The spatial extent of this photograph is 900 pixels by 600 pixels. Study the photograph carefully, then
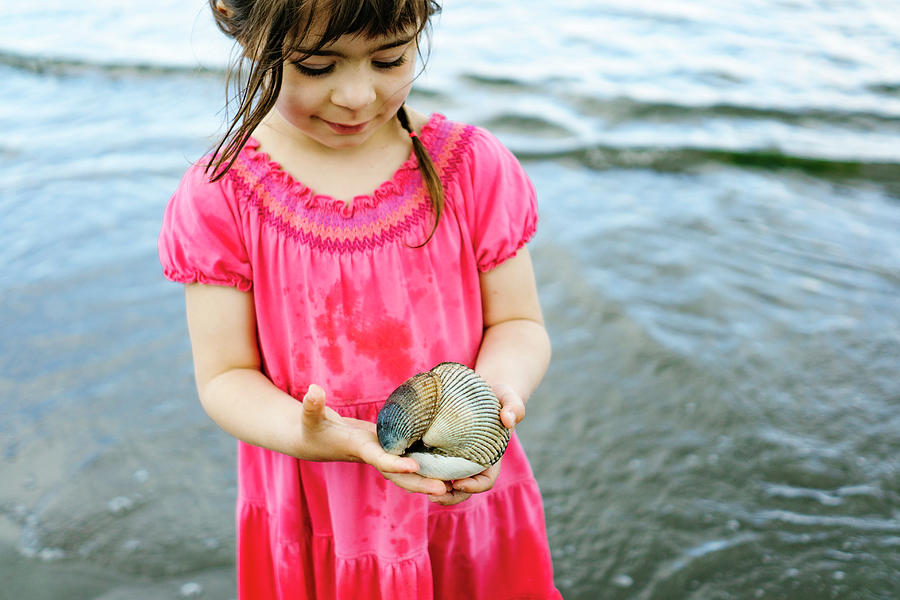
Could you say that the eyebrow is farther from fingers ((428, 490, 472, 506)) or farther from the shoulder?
fingers ((428, 490, 472, 506))

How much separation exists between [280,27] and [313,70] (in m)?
0.11

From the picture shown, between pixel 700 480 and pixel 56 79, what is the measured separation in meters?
7.64

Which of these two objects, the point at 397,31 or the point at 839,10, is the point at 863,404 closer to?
the point at 397,31

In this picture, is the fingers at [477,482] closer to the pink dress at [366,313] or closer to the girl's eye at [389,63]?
the pink dress at [366,313]

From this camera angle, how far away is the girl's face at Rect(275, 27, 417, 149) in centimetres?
173

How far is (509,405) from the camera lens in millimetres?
1837

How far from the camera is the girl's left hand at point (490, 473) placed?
1.80m

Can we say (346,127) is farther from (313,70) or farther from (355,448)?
(355,448)

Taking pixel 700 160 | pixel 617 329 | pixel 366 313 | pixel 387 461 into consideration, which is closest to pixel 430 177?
pixel 366 313

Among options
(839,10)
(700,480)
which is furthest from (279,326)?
(839,10)

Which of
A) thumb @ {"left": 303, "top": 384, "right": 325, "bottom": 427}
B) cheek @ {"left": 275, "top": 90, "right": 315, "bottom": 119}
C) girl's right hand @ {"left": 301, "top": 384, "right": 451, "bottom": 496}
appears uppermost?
cheek @ {"left": 275, "top": 90, "right": 315, "bottom": 119}

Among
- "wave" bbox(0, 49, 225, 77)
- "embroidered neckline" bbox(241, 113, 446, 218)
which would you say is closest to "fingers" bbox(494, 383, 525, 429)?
"embroidered neckline" bbox(241, 113, 446, 218)

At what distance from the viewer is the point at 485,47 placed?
9.09 m

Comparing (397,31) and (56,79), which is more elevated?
(397,31)
